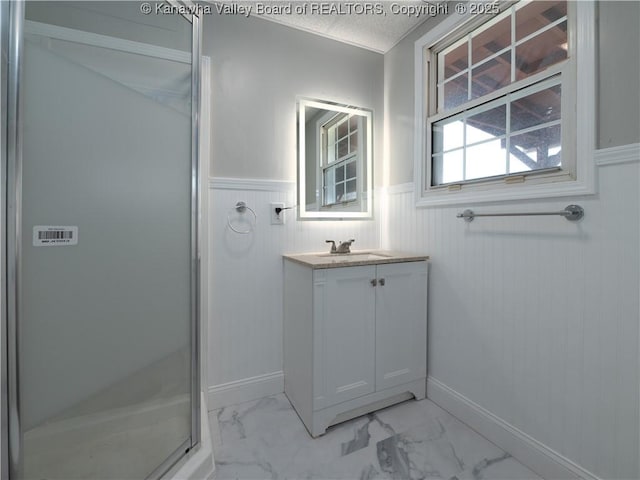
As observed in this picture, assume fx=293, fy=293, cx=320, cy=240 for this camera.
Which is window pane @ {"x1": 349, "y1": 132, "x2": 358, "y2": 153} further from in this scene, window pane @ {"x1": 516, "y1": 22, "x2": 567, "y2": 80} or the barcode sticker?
the barcode sticker

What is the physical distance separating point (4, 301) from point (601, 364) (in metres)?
1.93

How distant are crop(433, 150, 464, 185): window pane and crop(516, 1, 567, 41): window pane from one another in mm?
594

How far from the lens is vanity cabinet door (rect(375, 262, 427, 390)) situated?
1637 mm

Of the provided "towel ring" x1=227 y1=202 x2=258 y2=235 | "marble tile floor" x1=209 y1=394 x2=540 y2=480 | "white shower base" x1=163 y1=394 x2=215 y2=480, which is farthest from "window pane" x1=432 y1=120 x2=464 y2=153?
"white shower base" x1=163 y1=394 x2=215 y2=480

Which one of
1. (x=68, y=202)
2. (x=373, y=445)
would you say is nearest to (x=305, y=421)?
(x=373, y=445)

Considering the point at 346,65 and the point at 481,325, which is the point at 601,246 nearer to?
the point at 481,325

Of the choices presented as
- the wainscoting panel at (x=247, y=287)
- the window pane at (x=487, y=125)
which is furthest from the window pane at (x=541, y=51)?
the wainscoting panel at (x=247, y=287)

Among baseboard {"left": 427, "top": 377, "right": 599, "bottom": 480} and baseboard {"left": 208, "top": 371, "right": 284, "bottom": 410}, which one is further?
baseboard {"left": 208, "top": 371, "right": 284, "bottom": 410}

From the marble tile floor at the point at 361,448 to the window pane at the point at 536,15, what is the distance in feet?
6.42

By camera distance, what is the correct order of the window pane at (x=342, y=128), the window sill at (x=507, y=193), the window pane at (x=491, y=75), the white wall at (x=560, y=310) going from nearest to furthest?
the white wall at (x=560, y=310) < the window sill at (x=507, y=193) < the window pane at (x=491, y=75) < the window pane at (x=342, y=128)

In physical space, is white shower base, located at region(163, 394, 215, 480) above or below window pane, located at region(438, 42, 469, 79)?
below

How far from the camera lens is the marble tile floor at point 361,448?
4.09 ft

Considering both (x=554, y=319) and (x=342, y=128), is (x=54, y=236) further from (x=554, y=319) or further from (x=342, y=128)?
(x=554, y=319)

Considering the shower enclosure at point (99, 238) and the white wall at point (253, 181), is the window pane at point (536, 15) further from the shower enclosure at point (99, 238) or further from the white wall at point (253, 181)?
the shower enclosure at point (99, 238)
